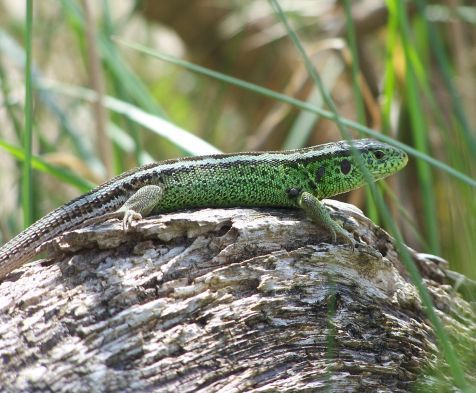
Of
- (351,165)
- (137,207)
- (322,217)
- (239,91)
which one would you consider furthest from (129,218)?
(239,91)

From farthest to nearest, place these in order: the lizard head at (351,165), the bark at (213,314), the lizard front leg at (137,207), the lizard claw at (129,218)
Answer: the lizard head at (351,165) → the lizard front leg at (137,207) → the lizard claw at (129,218) → the bark at (213,314)

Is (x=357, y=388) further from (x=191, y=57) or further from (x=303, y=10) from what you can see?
(x=191, y=57)

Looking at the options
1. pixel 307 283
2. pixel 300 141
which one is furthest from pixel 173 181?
pixel 300 141

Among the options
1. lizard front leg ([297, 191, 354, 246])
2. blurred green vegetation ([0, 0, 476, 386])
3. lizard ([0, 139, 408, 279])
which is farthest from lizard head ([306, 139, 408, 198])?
lizard front leg ([297, 191, 354, 246])

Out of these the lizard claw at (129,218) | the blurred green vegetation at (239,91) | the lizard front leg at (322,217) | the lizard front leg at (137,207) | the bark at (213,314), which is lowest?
the bark at (213,314)

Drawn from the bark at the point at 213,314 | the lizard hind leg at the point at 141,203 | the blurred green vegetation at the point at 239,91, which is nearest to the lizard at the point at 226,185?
the lizard hind leg at the point at 141,203

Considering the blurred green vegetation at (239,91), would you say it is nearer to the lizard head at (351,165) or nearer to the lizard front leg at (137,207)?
the lizard head at (351,165)
